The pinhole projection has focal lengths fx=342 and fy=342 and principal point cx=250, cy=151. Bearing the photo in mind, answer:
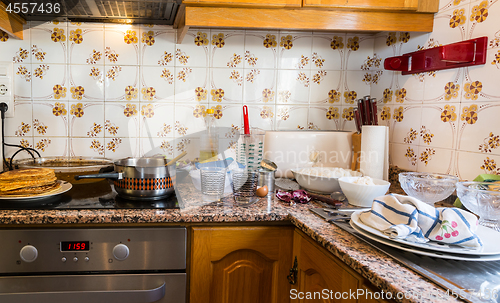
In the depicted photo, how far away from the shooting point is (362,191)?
110 cm

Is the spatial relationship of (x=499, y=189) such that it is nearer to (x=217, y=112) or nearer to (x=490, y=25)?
(x=490, y=25)

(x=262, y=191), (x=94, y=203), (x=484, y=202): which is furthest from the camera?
(x=262, y=191)

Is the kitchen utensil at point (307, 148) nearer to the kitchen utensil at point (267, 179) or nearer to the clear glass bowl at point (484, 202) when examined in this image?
the kitchen utensil at point (267, 179)

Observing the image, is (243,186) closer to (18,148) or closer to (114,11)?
(114,11)

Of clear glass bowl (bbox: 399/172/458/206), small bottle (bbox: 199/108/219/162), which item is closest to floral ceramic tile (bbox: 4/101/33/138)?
small bottle (bbox: 199/108/219/162)

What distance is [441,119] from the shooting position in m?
1.31

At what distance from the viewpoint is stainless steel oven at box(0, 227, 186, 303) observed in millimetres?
1001

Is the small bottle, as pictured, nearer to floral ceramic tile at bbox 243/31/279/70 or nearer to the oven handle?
floral ceramic tile at bbox 243/31/279/70

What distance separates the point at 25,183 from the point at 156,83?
76 cm

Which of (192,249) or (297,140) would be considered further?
(297,140)

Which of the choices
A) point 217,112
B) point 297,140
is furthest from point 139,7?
point 297,140

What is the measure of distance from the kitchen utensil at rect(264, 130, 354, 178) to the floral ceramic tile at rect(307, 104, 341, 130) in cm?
15

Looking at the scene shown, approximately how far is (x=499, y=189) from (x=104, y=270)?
113 cm

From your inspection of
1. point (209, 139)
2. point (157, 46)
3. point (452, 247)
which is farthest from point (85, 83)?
point (452, 247)
